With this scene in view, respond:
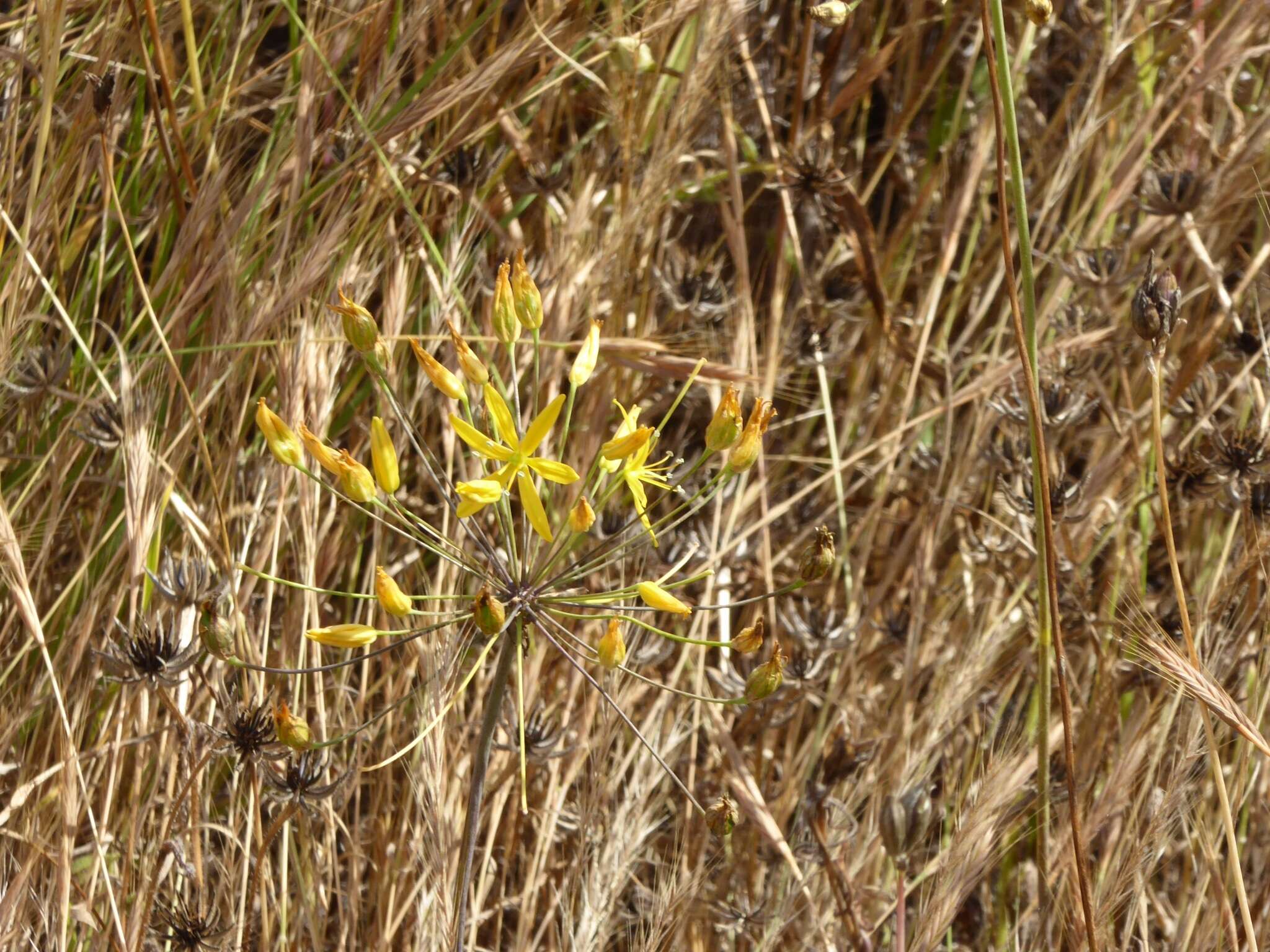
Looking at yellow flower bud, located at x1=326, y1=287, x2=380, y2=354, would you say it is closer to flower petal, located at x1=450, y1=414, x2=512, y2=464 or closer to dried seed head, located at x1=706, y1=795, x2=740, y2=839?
flower petal, located at x1=450, y1=414, x2=512, y2=464

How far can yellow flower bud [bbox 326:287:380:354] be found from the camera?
1.04 meters

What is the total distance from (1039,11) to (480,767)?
917mm

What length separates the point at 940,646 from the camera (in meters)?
1.88

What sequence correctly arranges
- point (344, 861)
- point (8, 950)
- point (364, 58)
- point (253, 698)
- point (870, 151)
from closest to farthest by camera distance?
point (8, 950), point (253, 698), point (364, 58), point (344, 861), point (870, 151)

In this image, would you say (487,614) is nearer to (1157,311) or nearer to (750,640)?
(750,640)

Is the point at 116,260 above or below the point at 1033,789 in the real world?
above

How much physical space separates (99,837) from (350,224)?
860 mm

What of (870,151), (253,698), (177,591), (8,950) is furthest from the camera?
(870,151)

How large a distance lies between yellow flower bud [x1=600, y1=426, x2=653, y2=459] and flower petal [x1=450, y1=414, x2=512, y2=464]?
0.09m

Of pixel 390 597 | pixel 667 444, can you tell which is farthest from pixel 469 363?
pixel 667 444

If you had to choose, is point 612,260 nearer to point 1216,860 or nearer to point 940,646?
point 940,646

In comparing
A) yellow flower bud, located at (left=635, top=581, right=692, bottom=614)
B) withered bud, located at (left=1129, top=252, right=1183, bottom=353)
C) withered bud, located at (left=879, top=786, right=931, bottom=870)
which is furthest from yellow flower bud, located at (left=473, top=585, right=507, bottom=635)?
withered bud, located at (left=1129, top=252, right=1183, bottom=353)

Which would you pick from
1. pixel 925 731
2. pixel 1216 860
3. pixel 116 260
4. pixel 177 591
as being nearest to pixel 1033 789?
pixel 925 731

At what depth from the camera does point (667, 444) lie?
82.4 inches
